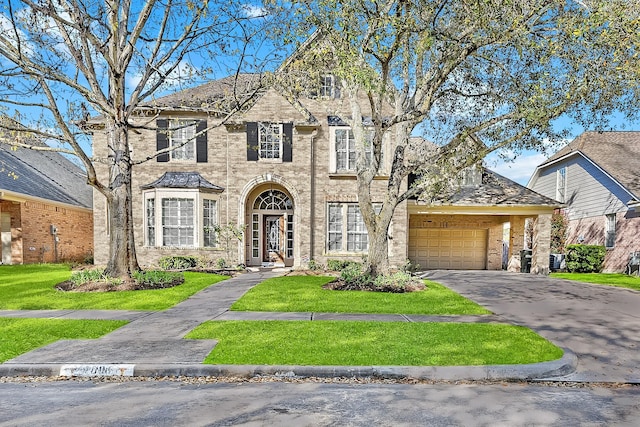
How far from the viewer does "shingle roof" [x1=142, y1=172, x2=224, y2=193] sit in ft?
Result: 49.9

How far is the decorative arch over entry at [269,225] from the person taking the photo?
1644 centimetres

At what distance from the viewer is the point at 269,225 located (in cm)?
1706

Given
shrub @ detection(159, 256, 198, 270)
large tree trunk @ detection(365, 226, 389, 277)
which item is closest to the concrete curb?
large tree trunk @ detection(365, 226, 389, 277)

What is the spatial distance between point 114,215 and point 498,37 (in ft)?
35.9

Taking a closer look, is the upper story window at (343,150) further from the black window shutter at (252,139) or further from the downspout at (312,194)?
the black window shutter at (252,139)

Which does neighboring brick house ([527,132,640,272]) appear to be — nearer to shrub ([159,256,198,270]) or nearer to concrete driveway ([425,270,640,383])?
concrete driveway ([425,270,640,383])

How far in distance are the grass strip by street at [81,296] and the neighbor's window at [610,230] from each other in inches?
706

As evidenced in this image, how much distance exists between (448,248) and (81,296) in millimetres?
15612

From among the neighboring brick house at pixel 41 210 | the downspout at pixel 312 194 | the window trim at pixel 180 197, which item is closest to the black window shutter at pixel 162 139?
the window trim at pixel 180 197

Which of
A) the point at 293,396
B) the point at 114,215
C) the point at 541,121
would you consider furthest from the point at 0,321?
the point at 541,121

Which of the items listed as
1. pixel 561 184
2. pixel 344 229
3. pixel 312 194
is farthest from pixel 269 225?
pixel 561 184

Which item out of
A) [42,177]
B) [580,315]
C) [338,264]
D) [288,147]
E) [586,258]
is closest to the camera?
[580,315]

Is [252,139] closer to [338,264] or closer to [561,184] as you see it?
[338,264]

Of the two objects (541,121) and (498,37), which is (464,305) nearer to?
(541,121)
